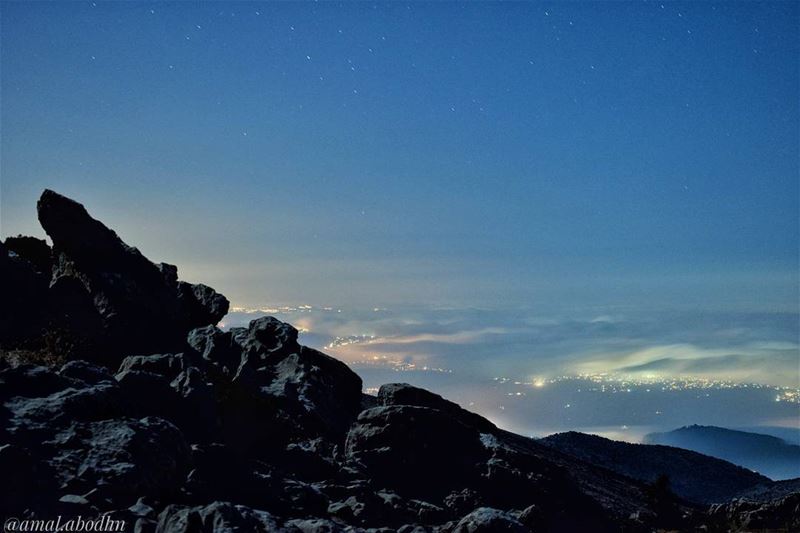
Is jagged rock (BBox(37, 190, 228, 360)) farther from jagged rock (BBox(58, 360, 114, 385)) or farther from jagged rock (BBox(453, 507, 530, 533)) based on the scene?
jagged rock (BBox(453, 507, 530, 533))

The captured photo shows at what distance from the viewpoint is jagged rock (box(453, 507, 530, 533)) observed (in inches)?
672

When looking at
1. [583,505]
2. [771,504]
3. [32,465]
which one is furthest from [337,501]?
[771,504]

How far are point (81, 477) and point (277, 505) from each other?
5.02 m

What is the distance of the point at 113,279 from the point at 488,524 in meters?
24.9

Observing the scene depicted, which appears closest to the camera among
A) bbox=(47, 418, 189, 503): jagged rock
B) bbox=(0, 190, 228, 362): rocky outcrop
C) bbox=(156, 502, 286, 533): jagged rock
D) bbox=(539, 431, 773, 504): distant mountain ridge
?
bbox=(156, 502, 286, 533): jagged rock

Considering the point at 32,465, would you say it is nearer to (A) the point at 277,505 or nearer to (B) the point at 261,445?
(A) the point at 277,505

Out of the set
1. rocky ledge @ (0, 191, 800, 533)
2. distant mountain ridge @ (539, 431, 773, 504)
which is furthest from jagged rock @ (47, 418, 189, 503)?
distant mountain ridge @ (539, 431, 773, 504)

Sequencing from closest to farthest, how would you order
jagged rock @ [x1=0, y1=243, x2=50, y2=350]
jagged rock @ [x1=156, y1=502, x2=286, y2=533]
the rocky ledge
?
jagged rock @ [x1=156, y1=502, x2=286, y2=533], the rocky ledge, jagged rock @ [x1=0, y1=243, x2=50, y2=350]

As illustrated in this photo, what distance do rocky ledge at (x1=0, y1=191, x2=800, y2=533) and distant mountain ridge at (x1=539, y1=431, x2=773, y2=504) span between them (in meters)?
42.2

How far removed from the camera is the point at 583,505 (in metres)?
26.7

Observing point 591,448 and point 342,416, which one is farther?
point 591,448

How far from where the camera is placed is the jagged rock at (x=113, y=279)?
33125 mm

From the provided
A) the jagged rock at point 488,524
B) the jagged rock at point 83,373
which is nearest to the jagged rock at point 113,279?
the jagged rock at point 83,373

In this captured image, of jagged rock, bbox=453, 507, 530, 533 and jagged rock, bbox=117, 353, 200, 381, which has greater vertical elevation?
jagged rock, bbox=117, 353, 200, 381
